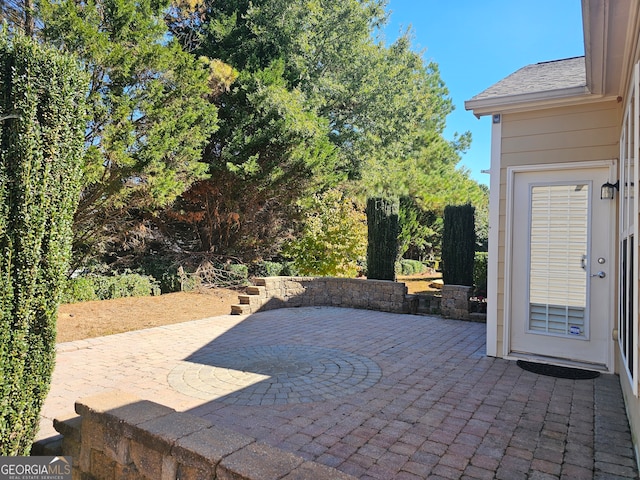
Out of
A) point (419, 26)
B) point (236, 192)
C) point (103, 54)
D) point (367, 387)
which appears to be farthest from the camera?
point (419, 26)

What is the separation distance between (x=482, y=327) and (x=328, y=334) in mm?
2722

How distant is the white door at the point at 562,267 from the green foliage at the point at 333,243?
5756 mm

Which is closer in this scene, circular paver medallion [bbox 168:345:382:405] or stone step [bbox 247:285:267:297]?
circular paver medallion [bbox 168:345:382:405]

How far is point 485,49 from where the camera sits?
1307 cm

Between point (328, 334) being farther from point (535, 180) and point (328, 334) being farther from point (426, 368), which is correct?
point (535, 180)

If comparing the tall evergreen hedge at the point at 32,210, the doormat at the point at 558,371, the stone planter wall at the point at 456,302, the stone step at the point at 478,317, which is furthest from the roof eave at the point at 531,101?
the tall evergreen hedge at the point at 32,210

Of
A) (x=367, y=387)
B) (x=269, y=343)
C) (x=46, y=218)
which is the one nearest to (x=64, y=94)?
(x=46, y=218)

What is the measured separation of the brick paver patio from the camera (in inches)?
101

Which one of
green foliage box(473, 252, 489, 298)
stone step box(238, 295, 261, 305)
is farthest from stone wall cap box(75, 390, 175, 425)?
green foliage box(473, 252, 489, 298)

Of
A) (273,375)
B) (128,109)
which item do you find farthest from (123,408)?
(128,109)

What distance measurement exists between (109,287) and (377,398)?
7.54 metres

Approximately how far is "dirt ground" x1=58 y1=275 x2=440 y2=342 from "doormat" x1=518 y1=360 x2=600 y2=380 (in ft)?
18.4

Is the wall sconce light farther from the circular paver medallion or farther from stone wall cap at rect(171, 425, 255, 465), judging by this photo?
stone wall cap at rect(171, 425, 255, 465)

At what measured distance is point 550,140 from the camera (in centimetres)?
468
